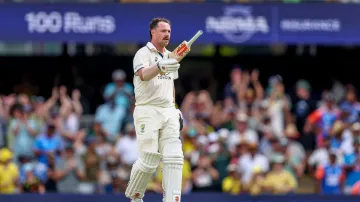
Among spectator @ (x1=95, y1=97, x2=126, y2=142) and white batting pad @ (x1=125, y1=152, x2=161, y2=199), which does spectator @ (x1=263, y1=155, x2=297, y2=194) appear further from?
white batting pad @ (x1=125, y1=152, x2=161, y2=199)

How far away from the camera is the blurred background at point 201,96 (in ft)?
55.6

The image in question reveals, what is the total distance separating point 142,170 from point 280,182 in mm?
6073

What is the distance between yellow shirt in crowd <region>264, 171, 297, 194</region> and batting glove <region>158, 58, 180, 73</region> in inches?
261

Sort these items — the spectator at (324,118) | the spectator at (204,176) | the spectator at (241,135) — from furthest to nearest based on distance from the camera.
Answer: the spectator at (324,118), the spectator at (241,135), the spectator at (204,176)

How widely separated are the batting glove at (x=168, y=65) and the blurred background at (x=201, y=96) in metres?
6.32

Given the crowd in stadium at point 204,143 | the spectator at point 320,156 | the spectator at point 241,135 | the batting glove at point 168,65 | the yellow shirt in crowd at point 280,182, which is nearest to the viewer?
the batting glove at point 168,65

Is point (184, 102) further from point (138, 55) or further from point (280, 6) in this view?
point (138, 55)

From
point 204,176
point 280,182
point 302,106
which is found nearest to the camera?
point 280,182

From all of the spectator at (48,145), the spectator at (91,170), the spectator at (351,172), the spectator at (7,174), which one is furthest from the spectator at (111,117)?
the spectator at (351,172)

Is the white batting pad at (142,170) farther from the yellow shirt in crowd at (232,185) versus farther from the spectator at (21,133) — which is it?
the spectator at (21,133)

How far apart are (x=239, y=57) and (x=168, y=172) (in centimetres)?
978

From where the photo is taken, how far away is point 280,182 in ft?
54.4

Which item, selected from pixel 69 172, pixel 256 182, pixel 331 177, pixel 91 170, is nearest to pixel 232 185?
pixel 256 182

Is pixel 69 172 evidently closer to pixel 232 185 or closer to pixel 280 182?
pixel 232 185
